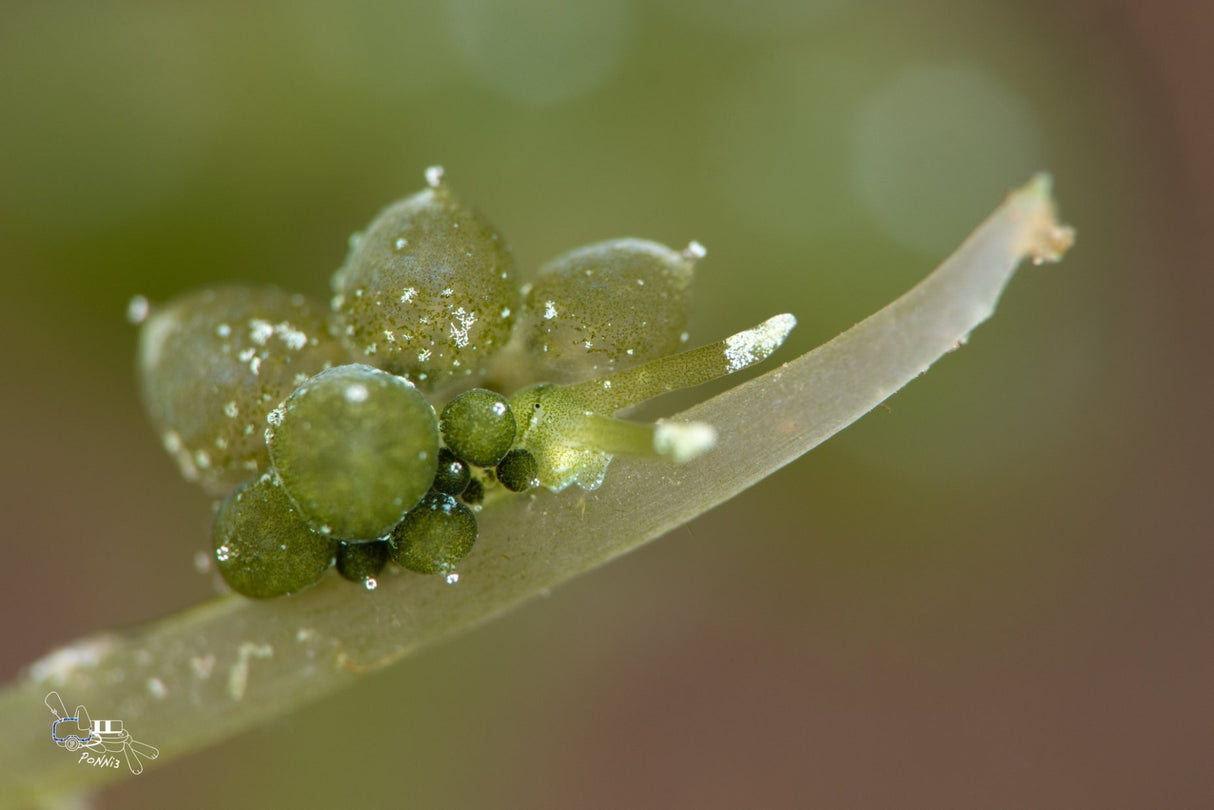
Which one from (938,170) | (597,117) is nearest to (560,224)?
(597,117)

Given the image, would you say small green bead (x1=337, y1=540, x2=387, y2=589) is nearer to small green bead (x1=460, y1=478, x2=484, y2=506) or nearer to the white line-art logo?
small green bead (x1=460, y1=478, x2=484, y2=506)

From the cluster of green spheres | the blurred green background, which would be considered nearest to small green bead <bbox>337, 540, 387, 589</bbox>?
the cluster of green spheres

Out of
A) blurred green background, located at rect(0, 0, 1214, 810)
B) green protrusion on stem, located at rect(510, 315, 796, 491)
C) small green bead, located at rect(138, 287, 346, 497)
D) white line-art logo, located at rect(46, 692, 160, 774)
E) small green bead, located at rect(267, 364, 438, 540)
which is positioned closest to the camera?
small green bead, located at rect(267, 364, 438, 540)

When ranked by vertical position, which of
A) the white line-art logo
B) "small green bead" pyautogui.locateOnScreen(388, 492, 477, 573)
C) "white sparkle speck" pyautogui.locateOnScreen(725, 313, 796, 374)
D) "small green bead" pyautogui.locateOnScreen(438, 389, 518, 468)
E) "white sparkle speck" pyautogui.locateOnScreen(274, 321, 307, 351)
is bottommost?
the white line-art logo

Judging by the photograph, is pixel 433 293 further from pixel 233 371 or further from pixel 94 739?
pixel 94 739

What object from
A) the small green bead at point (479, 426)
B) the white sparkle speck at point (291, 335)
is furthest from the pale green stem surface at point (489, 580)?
the white sparkle speck at point (291, 335)

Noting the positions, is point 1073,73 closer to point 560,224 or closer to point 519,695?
point 560,224

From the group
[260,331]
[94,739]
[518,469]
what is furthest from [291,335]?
[94,739]
